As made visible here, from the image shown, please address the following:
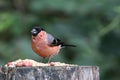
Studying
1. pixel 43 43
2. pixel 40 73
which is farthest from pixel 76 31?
pixel 40 73

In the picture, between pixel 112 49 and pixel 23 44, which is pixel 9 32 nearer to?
pixel 23 44

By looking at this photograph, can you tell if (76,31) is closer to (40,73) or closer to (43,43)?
(43,43)

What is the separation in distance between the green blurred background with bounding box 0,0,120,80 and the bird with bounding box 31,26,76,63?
1.83 meters

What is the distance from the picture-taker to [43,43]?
6.68 meters

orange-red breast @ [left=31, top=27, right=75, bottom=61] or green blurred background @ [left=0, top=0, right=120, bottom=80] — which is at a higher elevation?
green blurred background @ [left=0, top=0, right=120, bottom=80]

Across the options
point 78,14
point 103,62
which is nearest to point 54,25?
point 78,14

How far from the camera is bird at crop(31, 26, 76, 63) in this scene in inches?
257

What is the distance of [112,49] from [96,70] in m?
4.20

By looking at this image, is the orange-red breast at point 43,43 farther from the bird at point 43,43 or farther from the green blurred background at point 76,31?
the green blurred background at point 76,31

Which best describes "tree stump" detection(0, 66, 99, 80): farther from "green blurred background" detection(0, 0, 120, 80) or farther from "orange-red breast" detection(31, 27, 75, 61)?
"green blurred background" detection(0, 0, 120, 80)

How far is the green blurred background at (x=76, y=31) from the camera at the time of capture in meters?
8.80

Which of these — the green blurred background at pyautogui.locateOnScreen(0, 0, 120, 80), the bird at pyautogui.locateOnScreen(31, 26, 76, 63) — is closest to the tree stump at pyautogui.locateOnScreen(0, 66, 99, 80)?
the bird at pyautogui.locateOnScreen(31, 26, 76, 63)

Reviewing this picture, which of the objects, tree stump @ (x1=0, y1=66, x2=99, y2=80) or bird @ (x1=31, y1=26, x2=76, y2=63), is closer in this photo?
tree stump @ (x1=0, y1=66, x2=99, y2=80)

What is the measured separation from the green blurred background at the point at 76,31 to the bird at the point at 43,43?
1.83 meters
